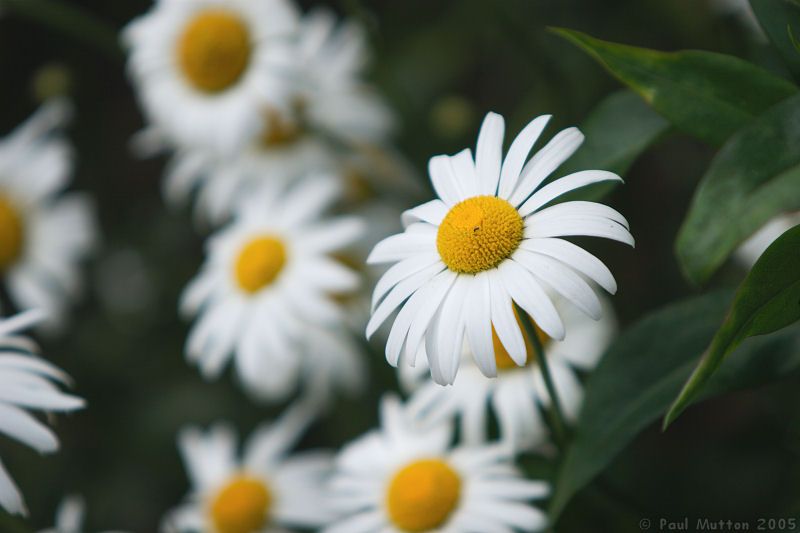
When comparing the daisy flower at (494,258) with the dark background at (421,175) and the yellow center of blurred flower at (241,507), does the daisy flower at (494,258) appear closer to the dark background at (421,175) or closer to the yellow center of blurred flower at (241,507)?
the dark background at (421,175)

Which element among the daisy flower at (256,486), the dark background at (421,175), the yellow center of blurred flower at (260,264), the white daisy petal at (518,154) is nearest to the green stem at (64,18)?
the dark background at (421,175)

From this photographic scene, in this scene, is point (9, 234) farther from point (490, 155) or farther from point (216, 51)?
point (490, 155)

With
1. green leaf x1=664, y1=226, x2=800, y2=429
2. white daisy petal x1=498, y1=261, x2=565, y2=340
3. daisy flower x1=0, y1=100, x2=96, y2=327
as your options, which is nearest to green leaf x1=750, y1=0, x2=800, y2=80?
green leaf x1=664, y1=226, x2=800, y2=429

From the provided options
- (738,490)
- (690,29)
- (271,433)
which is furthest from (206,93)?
(738,490)

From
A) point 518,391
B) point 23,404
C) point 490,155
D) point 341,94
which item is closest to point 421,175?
point 341,94

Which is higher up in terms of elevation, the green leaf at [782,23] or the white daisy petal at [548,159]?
the green leaf at [782,23]

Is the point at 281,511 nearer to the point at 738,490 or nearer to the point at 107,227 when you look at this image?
the point at 738,490
